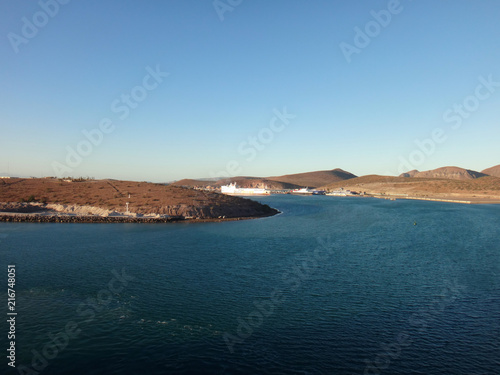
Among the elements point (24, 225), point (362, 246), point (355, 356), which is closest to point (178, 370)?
point (355, 356)

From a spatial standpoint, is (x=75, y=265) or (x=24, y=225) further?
(x=24, y=225)

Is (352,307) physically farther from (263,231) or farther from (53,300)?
(263,231)

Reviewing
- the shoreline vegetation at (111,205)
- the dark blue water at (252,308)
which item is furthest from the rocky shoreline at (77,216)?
the dark blue water at (252,308)
